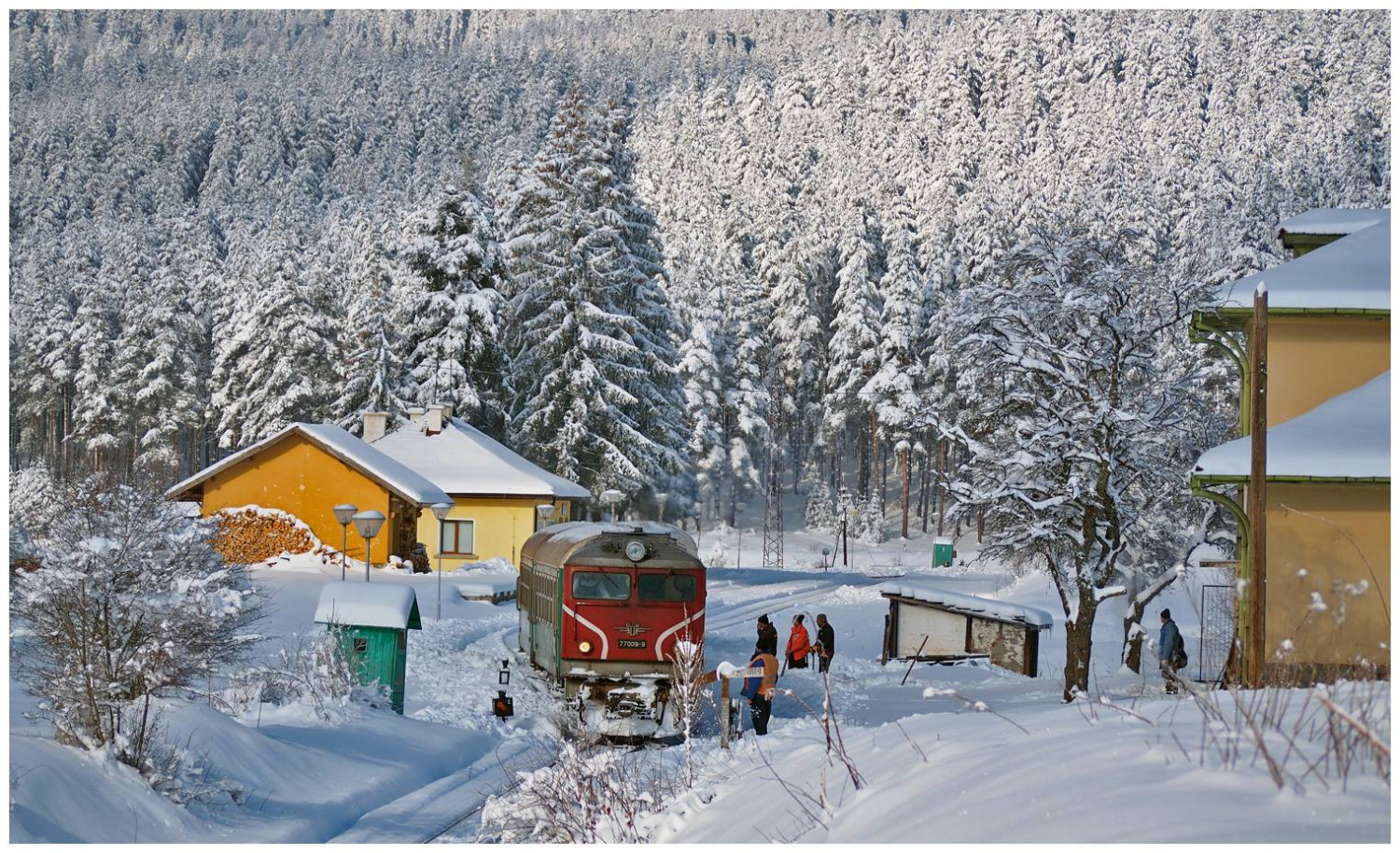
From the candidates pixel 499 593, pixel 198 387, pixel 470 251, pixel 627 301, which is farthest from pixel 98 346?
pixel 499 593

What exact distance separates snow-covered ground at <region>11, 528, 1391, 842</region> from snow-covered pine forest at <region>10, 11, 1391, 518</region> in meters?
3.49

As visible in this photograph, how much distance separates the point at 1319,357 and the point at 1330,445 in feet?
7.12

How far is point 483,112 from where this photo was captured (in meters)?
162

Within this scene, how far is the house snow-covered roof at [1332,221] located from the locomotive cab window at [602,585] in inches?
464

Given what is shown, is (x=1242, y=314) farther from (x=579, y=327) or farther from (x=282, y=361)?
(x=282, y=361)

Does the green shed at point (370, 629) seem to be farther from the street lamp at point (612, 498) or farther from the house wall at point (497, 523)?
the street lamp at point (612, 498)

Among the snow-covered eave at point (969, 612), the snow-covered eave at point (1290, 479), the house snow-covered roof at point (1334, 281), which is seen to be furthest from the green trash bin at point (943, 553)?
the snow-covered eave at point (1290, 479)

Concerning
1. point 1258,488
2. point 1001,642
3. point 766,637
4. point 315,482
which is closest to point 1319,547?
point 1258,488

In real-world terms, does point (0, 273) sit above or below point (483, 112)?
below

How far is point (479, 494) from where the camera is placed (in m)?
42.5

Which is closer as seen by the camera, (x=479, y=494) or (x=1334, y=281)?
(x=1334, y=281)

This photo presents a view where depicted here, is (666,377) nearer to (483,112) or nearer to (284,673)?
(284,673)

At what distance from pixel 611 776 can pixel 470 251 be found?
43.0m

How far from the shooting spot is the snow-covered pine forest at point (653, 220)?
5053 centimetres
